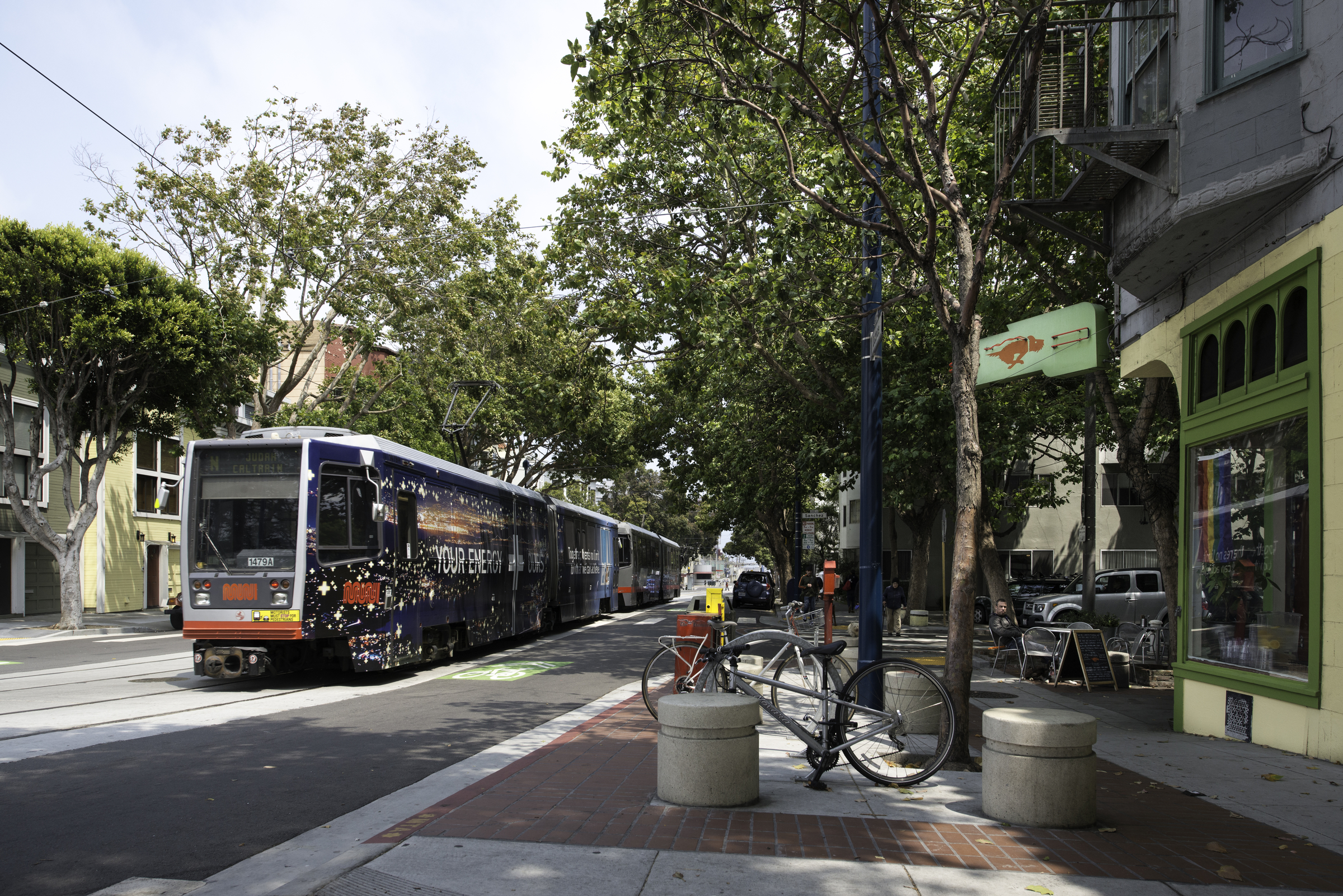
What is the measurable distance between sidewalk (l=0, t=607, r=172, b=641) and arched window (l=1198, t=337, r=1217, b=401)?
2482cm

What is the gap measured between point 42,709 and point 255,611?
246 centimetres

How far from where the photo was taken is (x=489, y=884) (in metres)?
4.69

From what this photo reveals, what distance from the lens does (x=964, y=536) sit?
795cm

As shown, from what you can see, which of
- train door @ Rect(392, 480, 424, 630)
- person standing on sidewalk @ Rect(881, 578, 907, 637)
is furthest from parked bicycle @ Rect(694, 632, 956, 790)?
person standing on sidewalk @ Rect(881, 578, 907, 637)

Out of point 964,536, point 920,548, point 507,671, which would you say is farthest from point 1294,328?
point 920,548

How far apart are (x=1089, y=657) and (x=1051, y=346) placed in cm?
603

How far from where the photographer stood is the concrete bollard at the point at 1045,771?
5883 millimetres

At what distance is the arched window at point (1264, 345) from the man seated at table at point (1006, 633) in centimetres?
643

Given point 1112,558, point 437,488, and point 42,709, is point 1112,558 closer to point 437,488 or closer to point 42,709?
point 437,488

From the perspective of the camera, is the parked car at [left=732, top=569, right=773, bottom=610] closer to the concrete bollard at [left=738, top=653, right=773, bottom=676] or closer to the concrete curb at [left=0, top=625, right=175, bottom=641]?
the concrete curb at [left=0, top=625, right=175, bottom=641]

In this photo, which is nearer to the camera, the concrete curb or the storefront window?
the storefront window

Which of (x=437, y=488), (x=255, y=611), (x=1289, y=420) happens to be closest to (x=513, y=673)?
(x=437, y=488)

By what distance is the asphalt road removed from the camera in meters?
5.42

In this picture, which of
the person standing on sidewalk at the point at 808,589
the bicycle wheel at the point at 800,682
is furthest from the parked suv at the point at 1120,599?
the bicycle wheel at the point at 800,682
